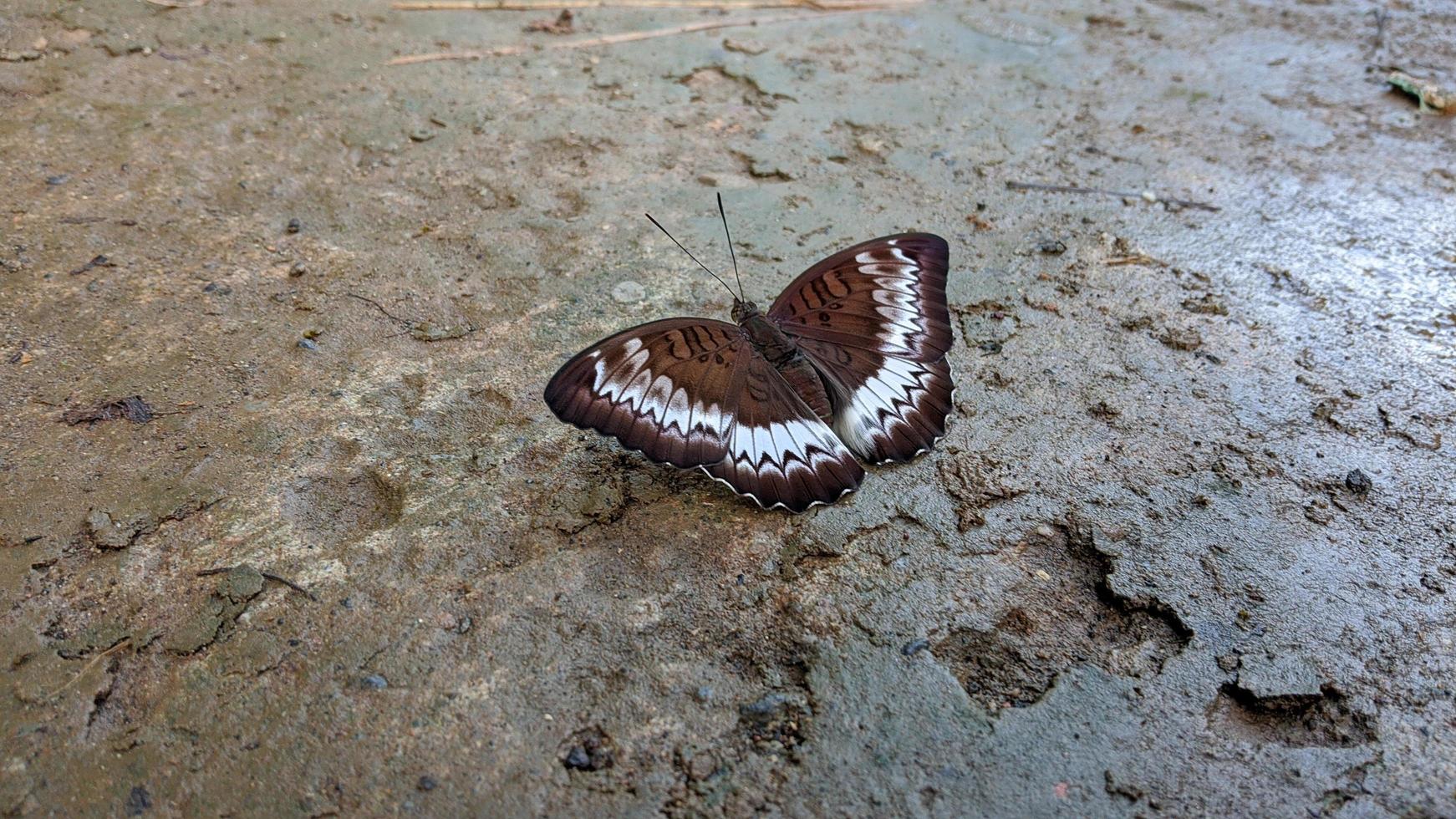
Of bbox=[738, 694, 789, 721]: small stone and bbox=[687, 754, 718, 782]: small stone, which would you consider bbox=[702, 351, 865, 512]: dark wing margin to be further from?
bbox=[687, 754, 718, 782]: small stone

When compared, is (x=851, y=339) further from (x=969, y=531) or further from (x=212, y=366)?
(x=212, y=366)

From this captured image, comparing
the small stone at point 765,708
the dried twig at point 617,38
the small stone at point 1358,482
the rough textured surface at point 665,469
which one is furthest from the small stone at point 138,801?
the dried twig at point 617,38

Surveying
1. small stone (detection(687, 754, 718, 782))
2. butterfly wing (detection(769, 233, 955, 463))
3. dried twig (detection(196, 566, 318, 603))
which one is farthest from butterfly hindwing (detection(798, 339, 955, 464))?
dried twig (detection(196, 566, 318, 603))

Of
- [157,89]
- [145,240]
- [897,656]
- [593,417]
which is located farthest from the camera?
[157,89]

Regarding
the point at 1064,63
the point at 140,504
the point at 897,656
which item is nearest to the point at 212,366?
the point at 140,504

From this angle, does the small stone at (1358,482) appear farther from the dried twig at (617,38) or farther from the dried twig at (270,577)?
the dried twig at (617,38)

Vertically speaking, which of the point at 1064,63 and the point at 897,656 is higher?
the point at 1064,63

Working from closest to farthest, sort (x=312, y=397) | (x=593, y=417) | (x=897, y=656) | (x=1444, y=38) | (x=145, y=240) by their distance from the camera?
(x=897, y=656)
(x=593, y=417)
(x=312, y=397)
(x=145, y=240)
(x=1444, y=38)
